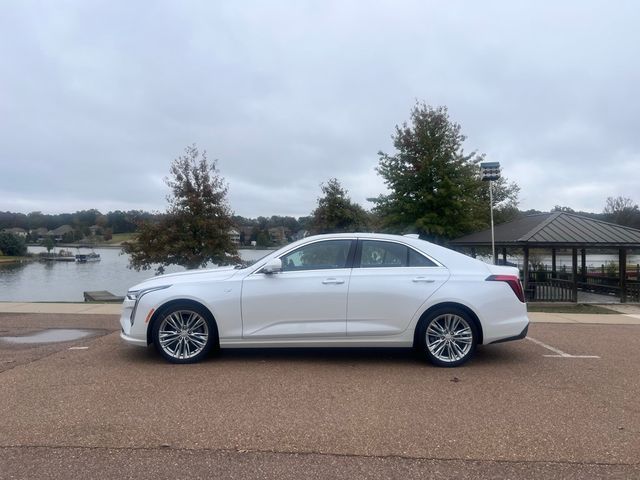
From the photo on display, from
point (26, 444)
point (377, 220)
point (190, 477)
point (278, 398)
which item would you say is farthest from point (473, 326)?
point (377, 220)

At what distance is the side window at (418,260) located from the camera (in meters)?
6.61

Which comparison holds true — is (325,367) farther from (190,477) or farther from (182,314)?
(190,477)

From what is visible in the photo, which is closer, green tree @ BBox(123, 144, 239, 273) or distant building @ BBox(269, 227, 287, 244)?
green tree @ BBox(123, 144, 239, 273)

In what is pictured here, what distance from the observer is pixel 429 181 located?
859 inches

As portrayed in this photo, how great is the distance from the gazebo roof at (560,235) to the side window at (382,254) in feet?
38.8

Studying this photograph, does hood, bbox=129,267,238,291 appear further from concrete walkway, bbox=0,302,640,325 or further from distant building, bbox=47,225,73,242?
distant building, bbox=47,225,73,242

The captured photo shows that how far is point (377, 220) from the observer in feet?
81.5

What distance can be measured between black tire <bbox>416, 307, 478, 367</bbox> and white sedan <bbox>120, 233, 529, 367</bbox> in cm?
1

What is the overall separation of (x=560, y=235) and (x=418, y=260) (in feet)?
43.0

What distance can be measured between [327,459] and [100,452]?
1.61 m

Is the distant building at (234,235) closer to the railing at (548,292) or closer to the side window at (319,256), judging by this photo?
the railing at (548,292)

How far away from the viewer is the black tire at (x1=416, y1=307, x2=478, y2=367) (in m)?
6.38

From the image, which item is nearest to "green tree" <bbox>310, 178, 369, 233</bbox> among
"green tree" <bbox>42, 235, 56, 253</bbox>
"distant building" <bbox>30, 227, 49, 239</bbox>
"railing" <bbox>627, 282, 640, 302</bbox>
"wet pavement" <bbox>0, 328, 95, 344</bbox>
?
"railing" <bbox>627, 282, 640, 302</bbox>

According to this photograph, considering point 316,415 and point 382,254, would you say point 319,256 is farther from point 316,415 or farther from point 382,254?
point 316,415
